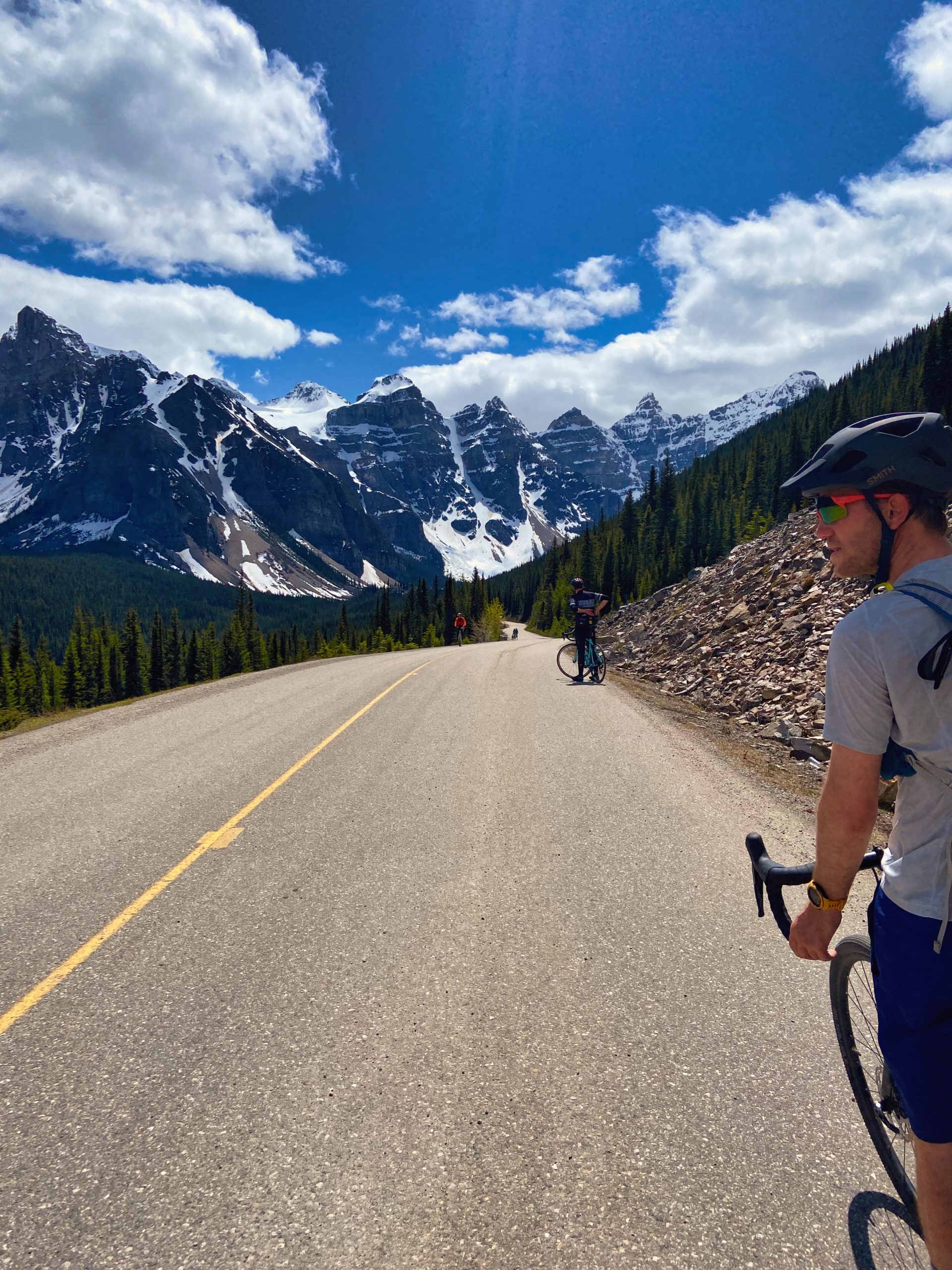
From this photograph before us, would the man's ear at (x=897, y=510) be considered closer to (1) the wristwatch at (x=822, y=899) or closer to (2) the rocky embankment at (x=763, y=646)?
(1) the wristwatch at (x=822, y=899)

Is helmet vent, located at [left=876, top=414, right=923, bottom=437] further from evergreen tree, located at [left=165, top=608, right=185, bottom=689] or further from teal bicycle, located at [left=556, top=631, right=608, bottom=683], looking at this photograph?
evergreen tree, located at [left=165, top=608, right=185, bottom=689]

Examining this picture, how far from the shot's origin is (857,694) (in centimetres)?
181

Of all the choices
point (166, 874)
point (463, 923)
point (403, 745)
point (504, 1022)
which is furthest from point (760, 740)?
point (166, 874)

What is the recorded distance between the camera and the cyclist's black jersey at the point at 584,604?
1622 centimetres

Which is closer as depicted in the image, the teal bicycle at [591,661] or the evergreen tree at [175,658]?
the teal bicycle at [591,661]

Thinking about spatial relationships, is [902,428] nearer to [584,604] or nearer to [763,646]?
[584,604]

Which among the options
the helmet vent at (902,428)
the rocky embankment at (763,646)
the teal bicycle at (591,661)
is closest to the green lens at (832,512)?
the helmet vent at (902,428)

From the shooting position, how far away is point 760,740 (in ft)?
33.5

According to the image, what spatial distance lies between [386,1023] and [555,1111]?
1058 millimetres

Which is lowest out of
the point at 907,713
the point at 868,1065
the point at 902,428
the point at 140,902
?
the point at 140,902

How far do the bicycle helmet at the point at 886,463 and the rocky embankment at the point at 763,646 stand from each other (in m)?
4.30

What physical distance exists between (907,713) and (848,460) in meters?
0.84

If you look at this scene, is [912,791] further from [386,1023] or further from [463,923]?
[463,923]

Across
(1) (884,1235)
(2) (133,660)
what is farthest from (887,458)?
(2) (133,660)
